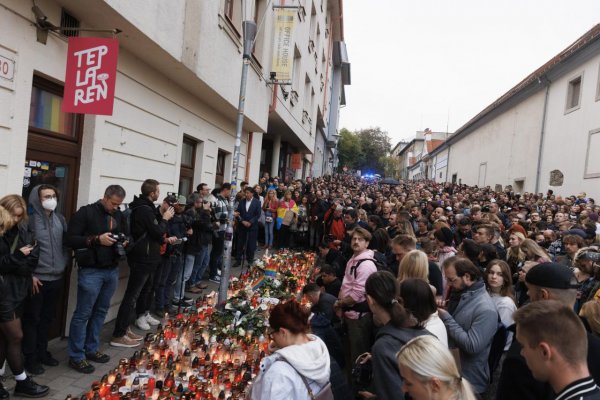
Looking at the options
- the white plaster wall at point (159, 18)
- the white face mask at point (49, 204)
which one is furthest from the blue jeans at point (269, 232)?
the white face mask at point (49, 204)

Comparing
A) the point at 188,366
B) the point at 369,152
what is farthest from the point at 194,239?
Result: the point at 369,152

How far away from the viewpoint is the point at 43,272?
4652mm

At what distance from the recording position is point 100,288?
514cm

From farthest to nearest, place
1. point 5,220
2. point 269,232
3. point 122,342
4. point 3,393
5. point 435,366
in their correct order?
point 269,232 < point 122,342 < point 3,393 < point 5,220 < point 435,366

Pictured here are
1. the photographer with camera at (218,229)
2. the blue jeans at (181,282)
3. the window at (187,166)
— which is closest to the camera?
the blue jeans at (181,282)

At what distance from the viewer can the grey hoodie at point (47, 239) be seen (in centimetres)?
460

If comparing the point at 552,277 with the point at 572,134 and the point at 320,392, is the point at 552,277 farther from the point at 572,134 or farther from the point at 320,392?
the point at 572,134

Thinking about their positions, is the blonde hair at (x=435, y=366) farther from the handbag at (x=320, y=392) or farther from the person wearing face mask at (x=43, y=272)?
the person wearing face mask at (x=43, y=272)

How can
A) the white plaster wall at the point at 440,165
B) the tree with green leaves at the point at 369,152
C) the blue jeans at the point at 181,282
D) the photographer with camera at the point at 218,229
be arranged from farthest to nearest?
the tree with green leaves at the point at 369,152, the white plaster wall at the point at 440,165, the photographer with camera at the point at 218,229, the blue jeans at the point at 181,282

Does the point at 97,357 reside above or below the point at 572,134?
below

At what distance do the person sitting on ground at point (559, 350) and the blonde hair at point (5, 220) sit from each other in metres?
4.05

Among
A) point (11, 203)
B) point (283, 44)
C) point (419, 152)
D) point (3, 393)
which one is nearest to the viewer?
point (11, 203)

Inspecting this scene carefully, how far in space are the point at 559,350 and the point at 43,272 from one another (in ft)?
15.4

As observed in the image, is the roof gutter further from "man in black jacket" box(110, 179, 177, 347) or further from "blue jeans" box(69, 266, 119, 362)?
"blue jeans" box(69, 266, 119, 362)
